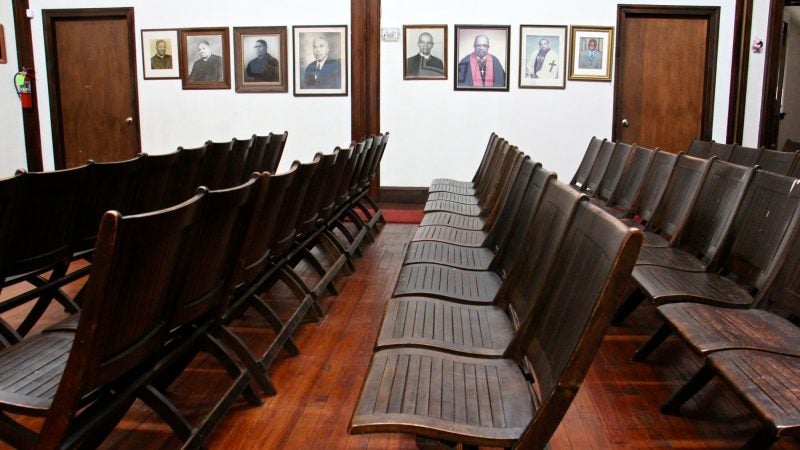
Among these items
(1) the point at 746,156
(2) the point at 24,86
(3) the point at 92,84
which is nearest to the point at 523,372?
(1) the point at 746,156

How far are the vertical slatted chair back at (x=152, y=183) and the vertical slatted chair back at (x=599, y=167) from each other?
3.15 metres

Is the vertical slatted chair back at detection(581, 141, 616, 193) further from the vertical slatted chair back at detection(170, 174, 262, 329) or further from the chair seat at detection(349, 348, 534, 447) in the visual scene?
the chair seat at detection(349, 348, 534, 447)

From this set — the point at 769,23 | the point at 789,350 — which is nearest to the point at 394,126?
the point at 769,23

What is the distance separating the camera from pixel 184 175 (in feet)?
14.4

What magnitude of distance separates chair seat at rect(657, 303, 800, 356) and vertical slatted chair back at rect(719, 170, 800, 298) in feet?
0.92

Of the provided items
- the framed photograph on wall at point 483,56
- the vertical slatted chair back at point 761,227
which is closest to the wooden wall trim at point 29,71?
the framed photograph on wall at point 483,56

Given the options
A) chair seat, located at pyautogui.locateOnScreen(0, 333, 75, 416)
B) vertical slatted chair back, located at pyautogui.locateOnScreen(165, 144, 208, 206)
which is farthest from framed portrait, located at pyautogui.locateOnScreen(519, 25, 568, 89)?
chair seat, located at pyautogui.locateOnScreen(0, 333, 75, 416)

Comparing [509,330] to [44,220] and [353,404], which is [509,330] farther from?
[44,220]

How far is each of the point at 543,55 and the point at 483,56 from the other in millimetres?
678

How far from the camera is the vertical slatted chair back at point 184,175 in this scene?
428 centimetres

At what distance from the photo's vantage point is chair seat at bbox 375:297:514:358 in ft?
7.40

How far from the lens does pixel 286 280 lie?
3.87m

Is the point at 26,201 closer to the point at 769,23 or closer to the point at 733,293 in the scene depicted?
the point at 733,293

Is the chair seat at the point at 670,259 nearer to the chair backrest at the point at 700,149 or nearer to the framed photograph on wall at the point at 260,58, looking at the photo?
the chair backrest at the point at 700,149
